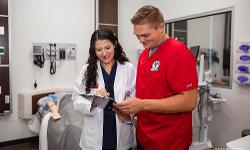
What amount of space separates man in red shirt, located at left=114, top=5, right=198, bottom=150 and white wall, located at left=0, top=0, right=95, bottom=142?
107 inches

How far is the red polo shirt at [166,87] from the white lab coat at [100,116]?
0.18 meters

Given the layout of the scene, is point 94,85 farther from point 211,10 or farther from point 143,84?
point 211,10

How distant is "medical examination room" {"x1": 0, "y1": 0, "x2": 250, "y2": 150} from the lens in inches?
48.3

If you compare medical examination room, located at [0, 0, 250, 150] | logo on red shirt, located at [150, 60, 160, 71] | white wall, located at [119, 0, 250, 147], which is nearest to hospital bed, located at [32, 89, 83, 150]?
medical examination room, located at [0, 0, 250, 150]

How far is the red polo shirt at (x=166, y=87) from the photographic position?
1150 millimetres

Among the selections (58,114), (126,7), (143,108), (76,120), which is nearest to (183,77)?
(143,108)

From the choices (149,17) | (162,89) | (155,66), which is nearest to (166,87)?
(162,89)

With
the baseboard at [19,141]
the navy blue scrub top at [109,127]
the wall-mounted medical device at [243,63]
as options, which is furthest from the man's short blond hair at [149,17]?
the baseboard at [19,141]

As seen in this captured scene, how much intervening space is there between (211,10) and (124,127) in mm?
2475

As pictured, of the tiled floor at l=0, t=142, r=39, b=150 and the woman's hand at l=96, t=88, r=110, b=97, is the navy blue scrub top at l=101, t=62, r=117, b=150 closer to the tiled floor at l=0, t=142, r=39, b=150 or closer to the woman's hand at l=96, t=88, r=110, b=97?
the woman's hand at l=96, t=88, r=110, b=97

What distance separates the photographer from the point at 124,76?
155cm

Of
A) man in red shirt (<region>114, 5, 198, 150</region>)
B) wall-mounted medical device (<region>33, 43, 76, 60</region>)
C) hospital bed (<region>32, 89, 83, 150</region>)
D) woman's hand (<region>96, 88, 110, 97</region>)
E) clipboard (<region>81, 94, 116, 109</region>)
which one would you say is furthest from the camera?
wall-mounted medical device (<region>33, 43, 76, 60</region>)

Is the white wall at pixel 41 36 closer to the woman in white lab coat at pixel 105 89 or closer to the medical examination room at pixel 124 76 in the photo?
the medical examination room at pixel 124 76

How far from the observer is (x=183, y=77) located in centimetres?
114
